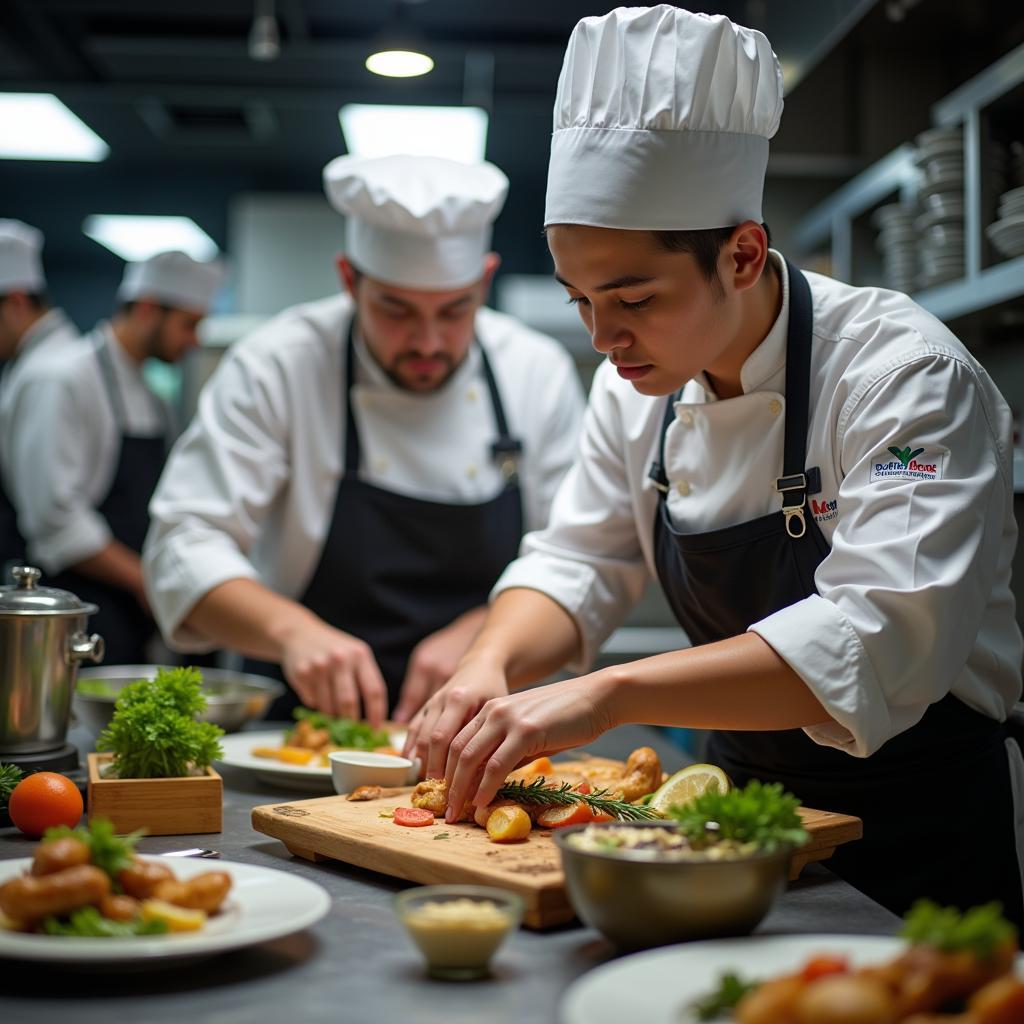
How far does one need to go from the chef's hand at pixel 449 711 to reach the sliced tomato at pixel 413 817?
0.29ft

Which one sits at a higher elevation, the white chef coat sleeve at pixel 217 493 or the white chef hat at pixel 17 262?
the white chef hat at pixel 17 262

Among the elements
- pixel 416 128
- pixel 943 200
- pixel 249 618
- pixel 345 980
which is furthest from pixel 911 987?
pixel 416 128

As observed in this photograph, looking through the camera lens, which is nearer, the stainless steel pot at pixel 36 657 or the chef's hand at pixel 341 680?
the stainless steel pot at pixel 36 657

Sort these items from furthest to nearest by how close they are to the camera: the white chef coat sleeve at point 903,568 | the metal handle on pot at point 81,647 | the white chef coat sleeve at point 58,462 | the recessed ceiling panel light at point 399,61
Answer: the white chef coat sleeve at point 58,462 < the recessed ceiling panel light at point 399,61 < the metal handle on pot at point 81,647 < the white chef coat sleeve at point 903,568

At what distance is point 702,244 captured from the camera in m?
1.55

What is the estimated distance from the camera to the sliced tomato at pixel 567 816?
1.37 meters

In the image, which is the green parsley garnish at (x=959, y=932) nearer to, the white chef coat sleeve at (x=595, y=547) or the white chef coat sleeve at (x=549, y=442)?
the white chef coat sleeve at (x=595, y=547)

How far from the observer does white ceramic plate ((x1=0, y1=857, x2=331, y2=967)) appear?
0.96m

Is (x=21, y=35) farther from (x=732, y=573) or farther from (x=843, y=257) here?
(x=732, y=573)

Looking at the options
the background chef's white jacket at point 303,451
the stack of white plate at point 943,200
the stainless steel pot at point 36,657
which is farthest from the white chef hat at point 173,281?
the stainless steel pot at point 36,657

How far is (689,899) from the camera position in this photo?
102 cm

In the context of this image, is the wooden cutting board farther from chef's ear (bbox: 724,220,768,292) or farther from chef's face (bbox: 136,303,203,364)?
chef's face (bbox: 136,303,203,364)

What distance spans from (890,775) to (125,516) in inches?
137

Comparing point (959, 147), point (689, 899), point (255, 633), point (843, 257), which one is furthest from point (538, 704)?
point (843, 257)
